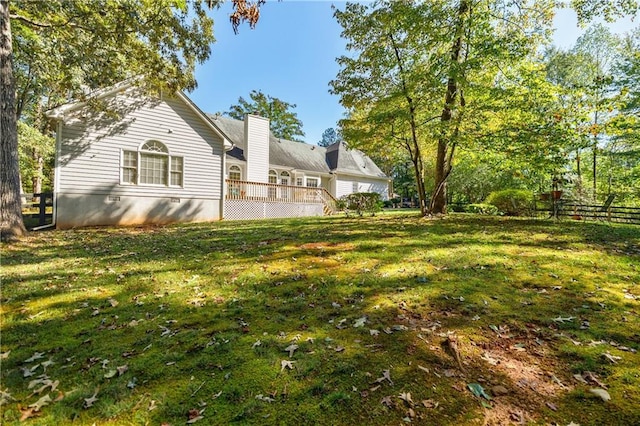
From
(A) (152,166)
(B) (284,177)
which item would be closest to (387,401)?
(A) (152,166)

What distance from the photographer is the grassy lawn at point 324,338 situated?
7.26ft

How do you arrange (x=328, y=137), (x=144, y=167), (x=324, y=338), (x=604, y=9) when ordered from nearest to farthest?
(x=324, y=338)
(x=604, y=9)
(x=144, y=167)
(x=328, y=137)

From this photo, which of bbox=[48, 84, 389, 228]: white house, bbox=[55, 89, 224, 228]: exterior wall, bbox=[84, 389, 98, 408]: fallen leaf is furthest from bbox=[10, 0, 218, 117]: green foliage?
bbox=[84, 389, 98, 408]: fallen leaf

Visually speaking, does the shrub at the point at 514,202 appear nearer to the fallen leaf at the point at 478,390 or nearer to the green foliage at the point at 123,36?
the fallen leaf at the point at 478,390

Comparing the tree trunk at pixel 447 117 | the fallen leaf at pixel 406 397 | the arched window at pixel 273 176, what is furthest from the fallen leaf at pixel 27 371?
the arched window at pixel 273 176

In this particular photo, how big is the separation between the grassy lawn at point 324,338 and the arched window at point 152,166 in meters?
6.29

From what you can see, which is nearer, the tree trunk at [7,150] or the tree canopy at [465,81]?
the tree trunk at [7,150]

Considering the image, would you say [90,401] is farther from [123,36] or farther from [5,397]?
[123,36]

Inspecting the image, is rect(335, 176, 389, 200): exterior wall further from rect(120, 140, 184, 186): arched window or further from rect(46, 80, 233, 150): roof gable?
rect(120, 140, 184, 186): arched window

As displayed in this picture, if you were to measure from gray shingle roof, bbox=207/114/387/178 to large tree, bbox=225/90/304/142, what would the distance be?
13.4 metres

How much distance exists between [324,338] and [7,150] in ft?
31.8

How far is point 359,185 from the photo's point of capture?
1051 inches

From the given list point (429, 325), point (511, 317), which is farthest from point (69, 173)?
point (511, 317)

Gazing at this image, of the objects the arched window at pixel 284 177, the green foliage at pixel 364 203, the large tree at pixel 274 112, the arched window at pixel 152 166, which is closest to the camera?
the arched window at pixel 152 166
